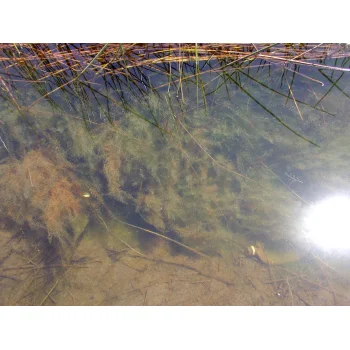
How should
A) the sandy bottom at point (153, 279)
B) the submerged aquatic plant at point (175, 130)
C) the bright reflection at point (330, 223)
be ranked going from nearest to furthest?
the sandy bottom at point (153, 279)
the bright reflection at point (330, 223)
the submerged aquatic plant at point (175, 130)

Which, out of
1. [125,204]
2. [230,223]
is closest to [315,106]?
[230,223]

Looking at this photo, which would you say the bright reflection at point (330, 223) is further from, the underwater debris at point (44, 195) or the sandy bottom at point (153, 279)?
the underwater debris at point (44, 195)

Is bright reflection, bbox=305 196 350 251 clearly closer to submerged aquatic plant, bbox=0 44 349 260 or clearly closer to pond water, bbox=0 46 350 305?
pond water, bbox=0 46 350 305

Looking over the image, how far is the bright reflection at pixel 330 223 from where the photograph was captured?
74.0 inches

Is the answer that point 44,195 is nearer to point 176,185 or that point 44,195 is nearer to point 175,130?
point 176,185

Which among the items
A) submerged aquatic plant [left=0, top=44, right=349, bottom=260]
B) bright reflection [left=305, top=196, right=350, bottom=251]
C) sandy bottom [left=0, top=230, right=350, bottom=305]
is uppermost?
submerged aquatic plant [left=0, top=44, right=349, bottom=260]

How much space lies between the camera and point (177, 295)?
5.86ft

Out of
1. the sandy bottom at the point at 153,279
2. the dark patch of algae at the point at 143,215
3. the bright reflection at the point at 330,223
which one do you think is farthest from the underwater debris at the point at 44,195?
the bright reflection at the point at 330,223

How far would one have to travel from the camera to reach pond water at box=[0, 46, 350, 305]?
5.94 ft

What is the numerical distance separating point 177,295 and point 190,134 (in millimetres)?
1116

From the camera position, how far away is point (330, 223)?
1.94 metres

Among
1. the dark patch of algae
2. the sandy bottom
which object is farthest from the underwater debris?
the sandy bottom
